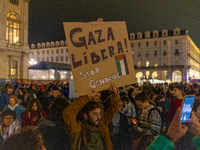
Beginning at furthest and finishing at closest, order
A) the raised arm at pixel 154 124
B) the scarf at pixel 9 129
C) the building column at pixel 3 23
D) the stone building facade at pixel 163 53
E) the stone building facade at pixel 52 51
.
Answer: the stone building facade at pixel 52 51, the stone building facade at pixel 163 53, the building column at pixel 3 23, the scarf at pixel 9 129, the raised arm at pixel 154 124

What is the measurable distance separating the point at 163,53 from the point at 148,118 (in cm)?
5800

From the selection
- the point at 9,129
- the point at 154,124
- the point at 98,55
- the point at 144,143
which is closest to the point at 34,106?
the point at 9,129

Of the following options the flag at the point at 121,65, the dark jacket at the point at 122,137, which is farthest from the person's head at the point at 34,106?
the flag at the point at 121,65

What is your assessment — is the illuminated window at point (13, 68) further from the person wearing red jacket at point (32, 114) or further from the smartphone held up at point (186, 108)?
the smartphone held up at point (186, 108)

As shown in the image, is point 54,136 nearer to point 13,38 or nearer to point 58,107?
point 58,107

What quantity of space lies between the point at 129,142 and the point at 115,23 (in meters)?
3.00

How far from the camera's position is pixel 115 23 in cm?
282

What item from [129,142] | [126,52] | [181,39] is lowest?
[129,142]

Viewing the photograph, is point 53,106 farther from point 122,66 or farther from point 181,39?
point 181,39

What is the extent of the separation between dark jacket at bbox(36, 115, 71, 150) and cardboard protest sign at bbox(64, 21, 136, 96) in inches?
29.7

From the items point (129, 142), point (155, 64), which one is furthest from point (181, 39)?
point (129, 142)

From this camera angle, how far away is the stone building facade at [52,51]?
225ft

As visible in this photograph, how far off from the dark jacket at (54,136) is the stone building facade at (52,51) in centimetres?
6550

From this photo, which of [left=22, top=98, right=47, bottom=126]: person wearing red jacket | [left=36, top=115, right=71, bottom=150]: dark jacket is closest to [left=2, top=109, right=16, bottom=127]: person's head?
[left=22, top=98, right=47, bottom=126]: person wearing red jacket
